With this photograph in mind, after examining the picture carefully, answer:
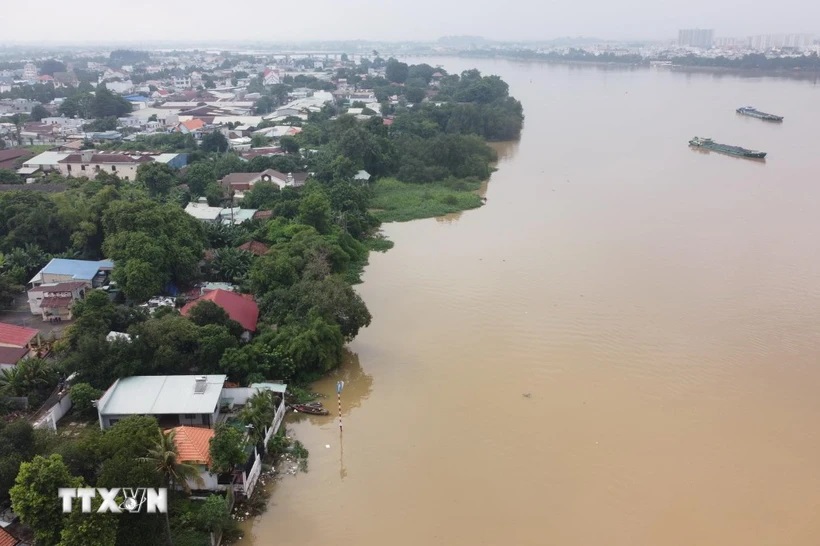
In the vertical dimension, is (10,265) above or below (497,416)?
above

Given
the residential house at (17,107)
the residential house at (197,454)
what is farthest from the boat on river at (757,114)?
the residential house at (17,107)

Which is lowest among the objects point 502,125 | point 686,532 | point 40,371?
point 686,532

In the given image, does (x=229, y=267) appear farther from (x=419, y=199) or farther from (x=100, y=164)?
(x=100, y=164)

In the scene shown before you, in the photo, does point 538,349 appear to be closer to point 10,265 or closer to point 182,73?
point 10,265

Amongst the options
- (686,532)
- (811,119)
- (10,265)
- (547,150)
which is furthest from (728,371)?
(811,119)

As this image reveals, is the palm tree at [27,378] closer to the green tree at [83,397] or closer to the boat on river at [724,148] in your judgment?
the green tree at [83,397]
